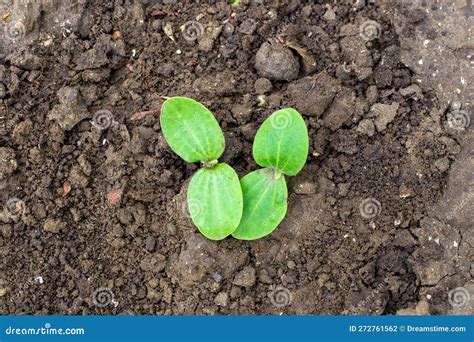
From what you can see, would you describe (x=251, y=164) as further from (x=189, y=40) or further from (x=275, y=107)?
(x=189, y=40)

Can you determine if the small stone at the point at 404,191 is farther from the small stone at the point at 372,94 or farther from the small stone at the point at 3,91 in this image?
the small stone at the point at 3,91

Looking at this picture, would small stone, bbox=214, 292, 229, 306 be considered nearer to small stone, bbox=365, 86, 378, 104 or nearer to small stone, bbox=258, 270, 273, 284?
small stone, bbox=258, 270, 273, 284

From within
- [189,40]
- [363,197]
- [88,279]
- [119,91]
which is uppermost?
[189,40]

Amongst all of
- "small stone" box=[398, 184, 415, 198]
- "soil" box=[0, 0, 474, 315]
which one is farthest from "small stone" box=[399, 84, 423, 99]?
"small stone" box=[398, 184, 415, 198]

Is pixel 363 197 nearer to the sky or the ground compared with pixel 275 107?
nearer to the ground

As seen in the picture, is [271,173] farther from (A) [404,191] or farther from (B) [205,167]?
(A) [404,191]

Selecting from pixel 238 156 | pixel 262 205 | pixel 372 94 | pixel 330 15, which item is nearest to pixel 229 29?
pixel 330 15

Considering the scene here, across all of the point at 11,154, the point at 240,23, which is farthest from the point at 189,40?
the point at 11,154

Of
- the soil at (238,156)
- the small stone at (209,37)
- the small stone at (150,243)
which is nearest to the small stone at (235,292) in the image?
the soil at (238,156)
